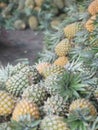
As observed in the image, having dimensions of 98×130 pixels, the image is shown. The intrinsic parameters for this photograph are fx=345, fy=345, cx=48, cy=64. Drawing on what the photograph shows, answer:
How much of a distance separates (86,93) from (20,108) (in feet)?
1.31

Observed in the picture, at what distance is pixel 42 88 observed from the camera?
205 cm

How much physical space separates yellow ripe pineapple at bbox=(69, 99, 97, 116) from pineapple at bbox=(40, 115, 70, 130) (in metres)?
0.11

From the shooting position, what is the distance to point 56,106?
191 centimetres

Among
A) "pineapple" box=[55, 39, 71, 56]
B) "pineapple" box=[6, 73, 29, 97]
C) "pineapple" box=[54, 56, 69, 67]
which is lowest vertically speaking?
"pineapple" box=[6, 73, 29, 97]

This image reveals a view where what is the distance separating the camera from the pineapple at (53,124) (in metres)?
1.70

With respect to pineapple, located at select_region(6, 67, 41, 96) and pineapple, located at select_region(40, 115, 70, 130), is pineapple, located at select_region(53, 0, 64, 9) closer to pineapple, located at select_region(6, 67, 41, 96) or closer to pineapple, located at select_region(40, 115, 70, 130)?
pineapple, located at select_region(6, 67, 41, 96)

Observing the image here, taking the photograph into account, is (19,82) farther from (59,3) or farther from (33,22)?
(33,22)

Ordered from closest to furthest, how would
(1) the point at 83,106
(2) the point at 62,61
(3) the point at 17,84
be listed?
(1) the point at 83,106 < (3) the point at 17,84 < (2) the point at 62,61

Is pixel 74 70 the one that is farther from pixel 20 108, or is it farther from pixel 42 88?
pixel 20 108

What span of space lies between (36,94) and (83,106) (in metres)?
0.32

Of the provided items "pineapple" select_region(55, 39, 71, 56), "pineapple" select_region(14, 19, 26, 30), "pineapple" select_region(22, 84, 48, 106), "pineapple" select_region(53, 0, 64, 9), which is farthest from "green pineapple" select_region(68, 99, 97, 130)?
"pineapple" select_region(14, 19, 26, 30)

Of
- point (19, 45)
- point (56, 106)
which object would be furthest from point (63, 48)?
point (19, 45)

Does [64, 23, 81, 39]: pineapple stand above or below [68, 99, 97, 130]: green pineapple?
above

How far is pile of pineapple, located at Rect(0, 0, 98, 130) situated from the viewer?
172 centimetres
